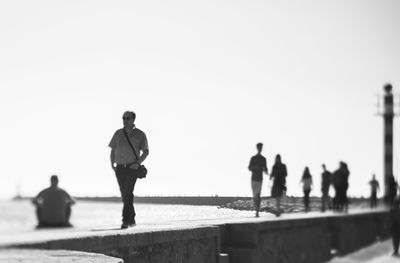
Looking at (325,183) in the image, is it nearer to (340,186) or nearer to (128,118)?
(340,186)

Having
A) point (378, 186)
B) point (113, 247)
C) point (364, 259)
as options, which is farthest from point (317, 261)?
point (378, 186)

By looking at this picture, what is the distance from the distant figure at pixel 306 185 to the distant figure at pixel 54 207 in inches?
610

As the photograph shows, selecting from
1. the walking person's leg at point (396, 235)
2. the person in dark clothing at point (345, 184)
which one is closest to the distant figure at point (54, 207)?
the person in dark clothing at point (345, 184)

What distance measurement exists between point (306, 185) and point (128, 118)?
12726mm

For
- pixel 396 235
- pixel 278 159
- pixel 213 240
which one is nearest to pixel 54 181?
pixel 213 240

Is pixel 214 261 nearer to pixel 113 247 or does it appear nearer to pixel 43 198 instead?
pixel 113 247

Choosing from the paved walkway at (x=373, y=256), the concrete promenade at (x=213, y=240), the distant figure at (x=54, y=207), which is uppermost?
the distant figure at (x=54, y=207)

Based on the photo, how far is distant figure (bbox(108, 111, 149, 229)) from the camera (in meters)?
10.7

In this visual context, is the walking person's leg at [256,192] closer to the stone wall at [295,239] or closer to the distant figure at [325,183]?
the stone wall at [295,239]

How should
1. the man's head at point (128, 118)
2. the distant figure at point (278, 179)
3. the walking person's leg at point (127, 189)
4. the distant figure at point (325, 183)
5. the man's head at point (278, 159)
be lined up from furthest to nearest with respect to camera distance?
the distant figure at point (325, 183) < the man's head at point (278, 159) < the distant figure at point (278, 179) < the walking person's leg at point (127, 189) < the man's head at point (128, 118)

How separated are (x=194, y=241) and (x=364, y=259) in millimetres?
12716

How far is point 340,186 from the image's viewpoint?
24.2m

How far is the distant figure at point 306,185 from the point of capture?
2245 cm

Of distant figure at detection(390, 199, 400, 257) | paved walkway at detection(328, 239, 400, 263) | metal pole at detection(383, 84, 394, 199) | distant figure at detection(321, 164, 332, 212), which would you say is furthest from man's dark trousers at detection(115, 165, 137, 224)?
metal pole at detection(383, 84, 394, 199)
